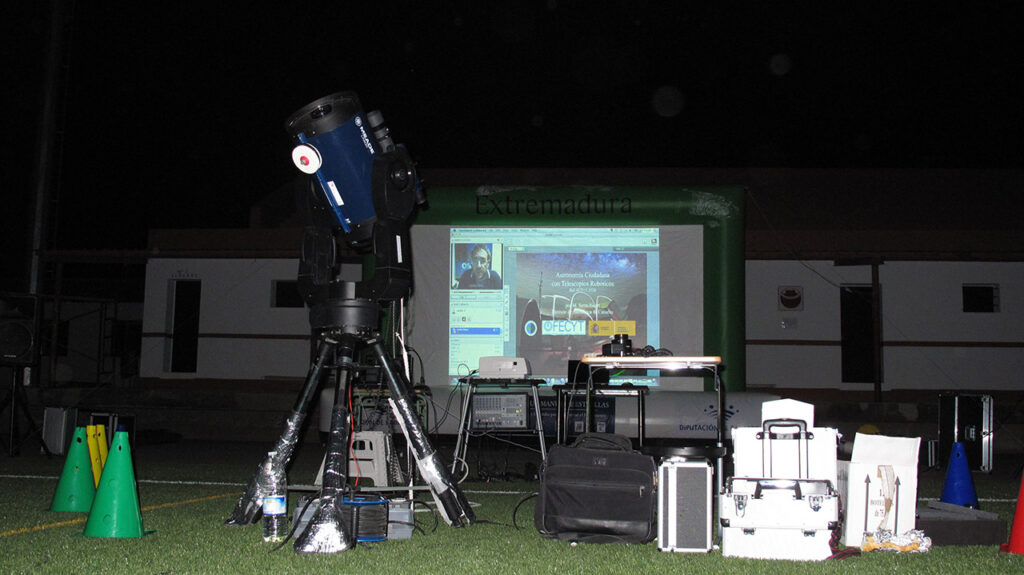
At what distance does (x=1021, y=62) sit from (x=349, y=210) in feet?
41.6

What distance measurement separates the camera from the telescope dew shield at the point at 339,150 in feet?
11.5

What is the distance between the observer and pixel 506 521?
391 cm

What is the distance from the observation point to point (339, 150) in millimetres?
3535

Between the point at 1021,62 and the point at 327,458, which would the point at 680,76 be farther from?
the point at 327,458

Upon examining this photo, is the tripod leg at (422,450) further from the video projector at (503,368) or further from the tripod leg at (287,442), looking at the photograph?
the video projector at (503,368)

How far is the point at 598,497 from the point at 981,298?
10934mm

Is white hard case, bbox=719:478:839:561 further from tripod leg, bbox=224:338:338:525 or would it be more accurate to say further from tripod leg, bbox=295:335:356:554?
tripod leg, bbox=224:338:338:525

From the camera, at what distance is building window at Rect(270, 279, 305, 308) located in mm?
13211

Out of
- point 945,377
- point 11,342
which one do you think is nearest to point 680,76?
point 945,377

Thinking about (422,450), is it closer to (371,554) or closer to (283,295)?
(371,554)

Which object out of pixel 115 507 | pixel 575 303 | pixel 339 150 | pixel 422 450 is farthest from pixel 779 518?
pixel 575 303

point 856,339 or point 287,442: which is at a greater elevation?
point 856,339

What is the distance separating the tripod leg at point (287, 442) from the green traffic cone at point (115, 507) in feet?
1.30

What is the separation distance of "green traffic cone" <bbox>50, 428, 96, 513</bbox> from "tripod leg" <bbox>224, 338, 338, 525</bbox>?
106 cm
